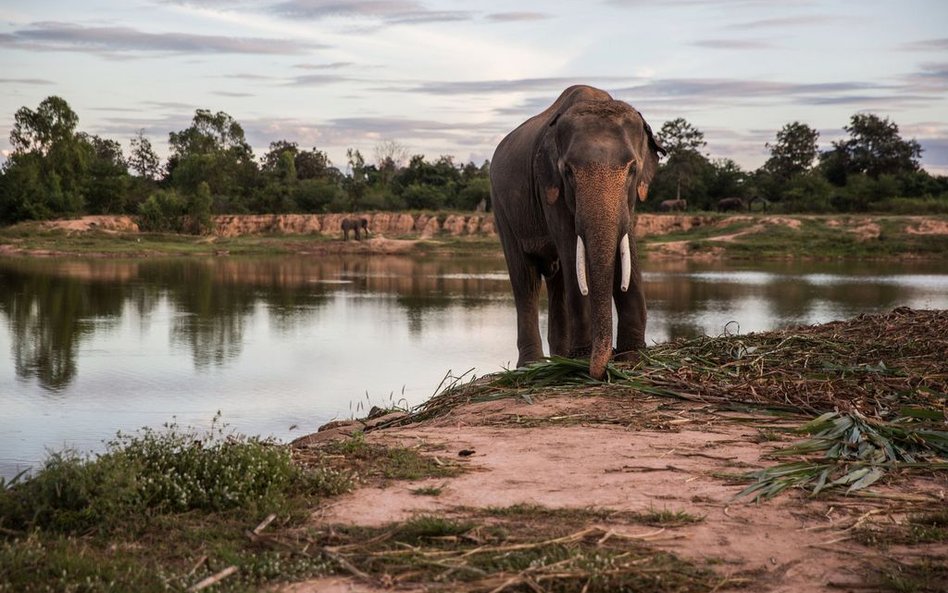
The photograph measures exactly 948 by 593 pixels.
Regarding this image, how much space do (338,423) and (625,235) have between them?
313 cm

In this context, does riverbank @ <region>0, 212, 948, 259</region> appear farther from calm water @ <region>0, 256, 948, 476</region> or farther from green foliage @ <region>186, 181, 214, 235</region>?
calm water @ <region>0, 256, 948, 476</region>

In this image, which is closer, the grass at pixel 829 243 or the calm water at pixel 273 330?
the calm water at pixel 273 330

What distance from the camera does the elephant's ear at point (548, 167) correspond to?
8.95 metres

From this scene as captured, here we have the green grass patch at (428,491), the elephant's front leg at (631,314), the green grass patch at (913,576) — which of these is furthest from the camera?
the elephant's front leg at (631,314)

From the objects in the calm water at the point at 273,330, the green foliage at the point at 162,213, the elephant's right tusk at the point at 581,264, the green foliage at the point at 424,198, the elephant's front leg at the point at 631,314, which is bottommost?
the calm water at the point at 273,330

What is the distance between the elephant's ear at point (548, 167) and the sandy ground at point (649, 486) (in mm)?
2068

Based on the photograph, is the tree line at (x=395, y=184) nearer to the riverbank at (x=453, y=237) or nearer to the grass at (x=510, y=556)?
the riverbank at (x=453, y=237)

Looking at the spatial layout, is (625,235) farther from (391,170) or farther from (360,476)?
(391,170)

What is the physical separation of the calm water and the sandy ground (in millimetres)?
4473

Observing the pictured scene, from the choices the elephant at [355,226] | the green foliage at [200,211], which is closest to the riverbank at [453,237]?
the elephant at [355,226]

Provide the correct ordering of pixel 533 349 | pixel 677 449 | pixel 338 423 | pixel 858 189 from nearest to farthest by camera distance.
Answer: pixel 677 449 → pixel 338 423 → pixel 533 349 → pixel 858 189

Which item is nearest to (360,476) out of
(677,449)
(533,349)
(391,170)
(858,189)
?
(677,449)

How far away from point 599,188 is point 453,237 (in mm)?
50319

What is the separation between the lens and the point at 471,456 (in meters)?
6.19
